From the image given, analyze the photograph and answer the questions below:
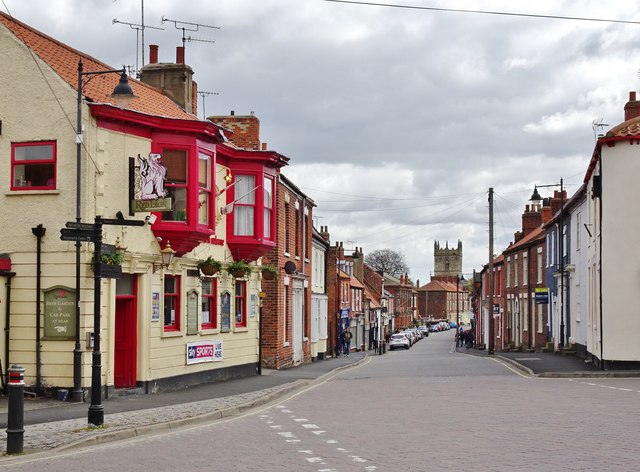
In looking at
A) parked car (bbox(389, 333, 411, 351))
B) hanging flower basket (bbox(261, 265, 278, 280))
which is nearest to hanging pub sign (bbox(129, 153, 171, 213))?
hanging flower basket (bbox(261, 265, 278, 280))

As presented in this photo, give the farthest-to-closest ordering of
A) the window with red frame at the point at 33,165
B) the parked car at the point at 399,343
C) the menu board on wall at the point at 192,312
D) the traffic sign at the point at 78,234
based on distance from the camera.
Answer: the parked car at the point at 399,343 < the menu board on wall at the point at 192,312 < the window with red frame at the point at 33,165 < the traffic sign at the point at 78,234

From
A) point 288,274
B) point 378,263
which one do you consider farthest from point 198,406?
point 378,263

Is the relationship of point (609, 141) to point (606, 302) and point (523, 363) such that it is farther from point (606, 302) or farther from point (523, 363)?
point (523, 363)

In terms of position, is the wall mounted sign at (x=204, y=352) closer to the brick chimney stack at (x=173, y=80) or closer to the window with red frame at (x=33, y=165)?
the window with red frame at (x=33, y=165)

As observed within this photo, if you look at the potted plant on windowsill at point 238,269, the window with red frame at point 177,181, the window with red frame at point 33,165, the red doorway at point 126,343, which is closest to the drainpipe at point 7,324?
the window with red frame at point 33,165

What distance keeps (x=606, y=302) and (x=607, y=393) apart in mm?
9180

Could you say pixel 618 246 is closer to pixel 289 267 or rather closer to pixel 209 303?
pixel 289 267

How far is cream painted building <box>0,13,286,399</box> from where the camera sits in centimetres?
1908

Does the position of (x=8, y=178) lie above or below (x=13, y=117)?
below

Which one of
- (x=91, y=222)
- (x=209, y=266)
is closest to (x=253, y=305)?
(x=209, y=266)

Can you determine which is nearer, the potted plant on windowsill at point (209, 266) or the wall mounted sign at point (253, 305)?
the potted plant on windowsill at point (209, 266)

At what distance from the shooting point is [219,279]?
1008 inches

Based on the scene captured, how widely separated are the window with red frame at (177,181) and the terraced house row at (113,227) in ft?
0.10

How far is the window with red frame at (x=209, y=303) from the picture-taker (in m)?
24.7
